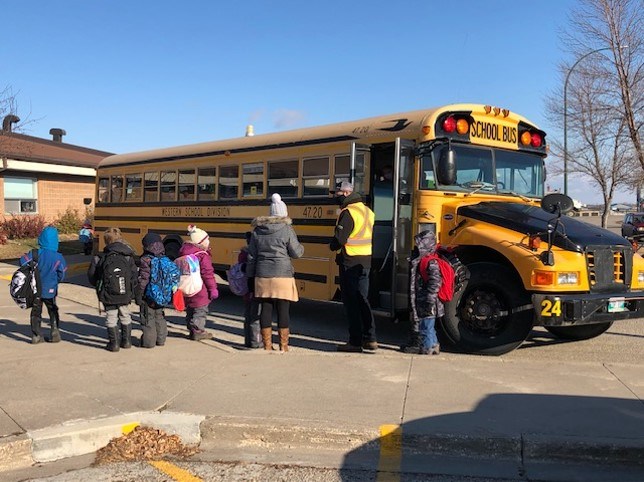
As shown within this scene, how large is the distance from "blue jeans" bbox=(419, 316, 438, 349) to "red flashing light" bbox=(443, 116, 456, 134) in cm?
220

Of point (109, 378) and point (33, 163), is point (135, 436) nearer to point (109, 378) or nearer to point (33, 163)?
point (109, 378)

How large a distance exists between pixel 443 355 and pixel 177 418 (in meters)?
3.08

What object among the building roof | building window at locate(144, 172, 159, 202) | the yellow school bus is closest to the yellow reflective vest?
the yellow school bus

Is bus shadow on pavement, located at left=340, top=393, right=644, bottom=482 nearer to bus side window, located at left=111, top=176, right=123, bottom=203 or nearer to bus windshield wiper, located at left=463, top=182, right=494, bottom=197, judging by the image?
bus windshield wiper, located at left=463, top=182, right=494, bottom=197

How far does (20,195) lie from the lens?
837 inches

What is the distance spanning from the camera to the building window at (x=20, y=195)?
2081 cm

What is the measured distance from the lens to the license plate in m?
6.04

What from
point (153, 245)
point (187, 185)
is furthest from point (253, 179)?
point (153, 245)

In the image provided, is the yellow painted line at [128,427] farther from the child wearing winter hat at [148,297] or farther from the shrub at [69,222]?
the shrub at [69,222]

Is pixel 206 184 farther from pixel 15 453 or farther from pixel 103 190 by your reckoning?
pixel 15 453

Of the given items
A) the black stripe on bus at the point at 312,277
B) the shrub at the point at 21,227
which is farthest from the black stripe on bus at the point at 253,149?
the shrub at the point at 21,227

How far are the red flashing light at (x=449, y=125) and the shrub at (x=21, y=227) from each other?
17.5 metres

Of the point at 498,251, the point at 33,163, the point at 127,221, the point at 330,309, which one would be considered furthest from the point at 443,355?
the point at 33,163

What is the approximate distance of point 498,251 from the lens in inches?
247
